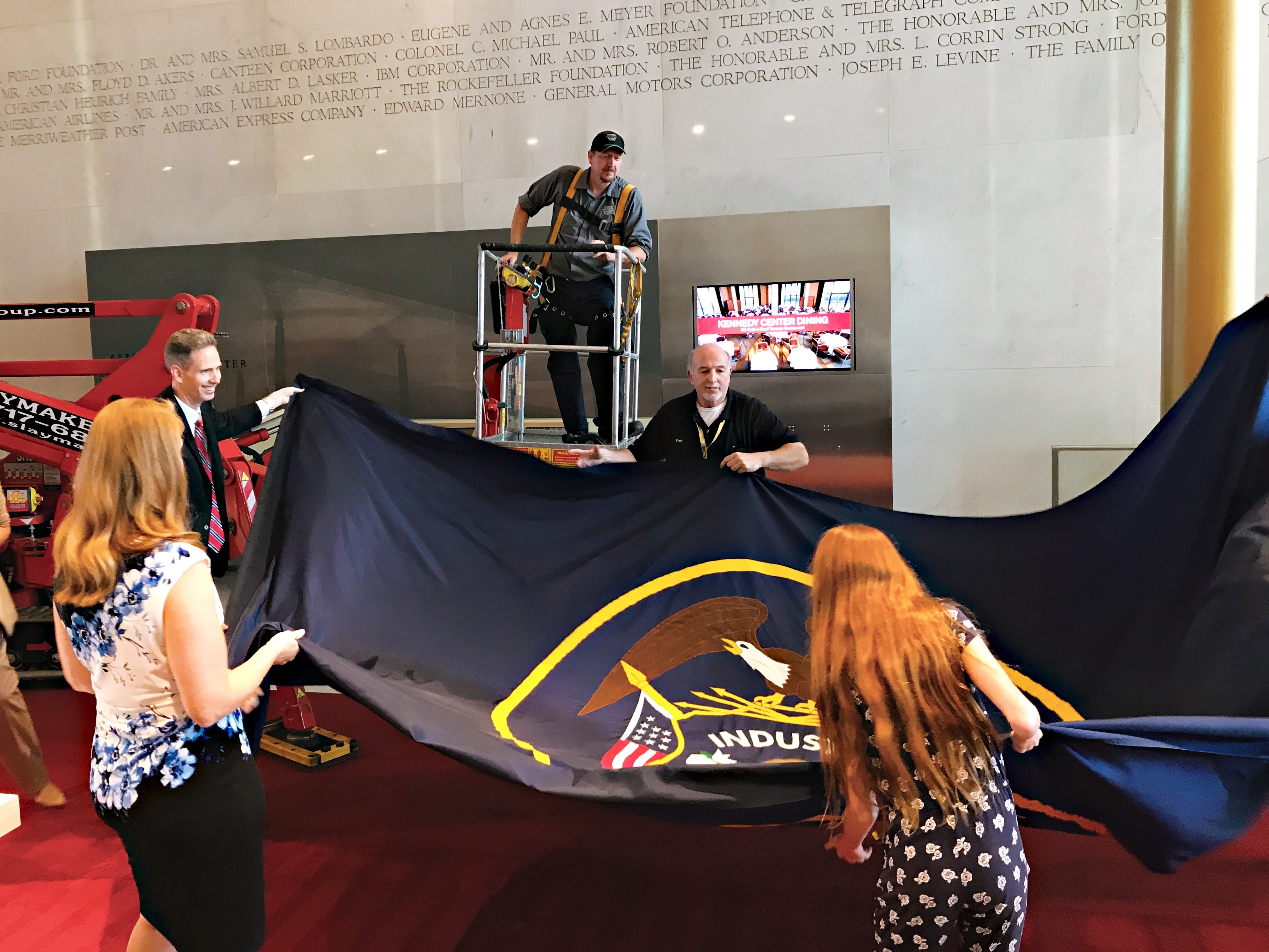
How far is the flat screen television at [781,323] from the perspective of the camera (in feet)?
19.5

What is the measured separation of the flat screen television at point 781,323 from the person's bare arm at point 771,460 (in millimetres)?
2257

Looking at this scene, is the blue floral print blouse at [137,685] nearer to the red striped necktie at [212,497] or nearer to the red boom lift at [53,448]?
the red striped necktie at [212,497]

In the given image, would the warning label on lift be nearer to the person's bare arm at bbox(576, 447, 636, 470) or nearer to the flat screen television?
the person's bare arm at bbox(576, 447, 636, 470)

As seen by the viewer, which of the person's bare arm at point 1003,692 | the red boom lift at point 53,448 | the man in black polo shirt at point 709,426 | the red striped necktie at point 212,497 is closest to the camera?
the person's bare arm at point 1003,692

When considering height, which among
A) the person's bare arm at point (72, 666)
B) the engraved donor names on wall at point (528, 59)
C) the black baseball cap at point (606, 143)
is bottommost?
the person's bare arm at point (72, 666)

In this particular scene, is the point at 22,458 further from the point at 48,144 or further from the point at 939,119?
the point at 939,119

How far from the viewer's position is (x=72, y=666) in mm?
2037

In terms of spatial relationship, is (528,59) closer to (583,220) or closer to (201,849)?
(583,220)

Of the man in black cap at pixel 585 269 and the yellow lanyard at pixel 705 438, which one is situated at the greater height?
the man in black cap at pixel 585 269

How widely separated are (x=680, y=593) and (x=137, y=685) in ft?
6.06

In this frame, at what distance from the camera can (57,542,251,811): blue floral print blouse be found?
5.95ft


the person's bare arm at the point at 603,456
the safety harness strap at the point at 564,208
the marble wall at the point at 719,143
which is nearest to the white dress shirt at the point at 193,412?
the person's bare arm at the point at 603,456

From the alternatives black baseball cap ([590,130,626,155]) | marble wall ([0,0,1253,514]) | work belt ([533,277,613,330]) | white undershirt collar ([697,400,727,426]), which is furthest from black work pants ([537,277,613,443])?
marble wall ([0,0,1253,514])

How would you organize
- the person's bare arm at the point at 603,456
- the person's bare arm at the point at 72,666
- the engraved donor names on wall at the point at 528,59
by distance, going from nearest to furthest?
the person's bare arm at the point at 72,666 < the person's bare arm at the point at 603,456 < the engraved donor names on wall at the point at 528,59
